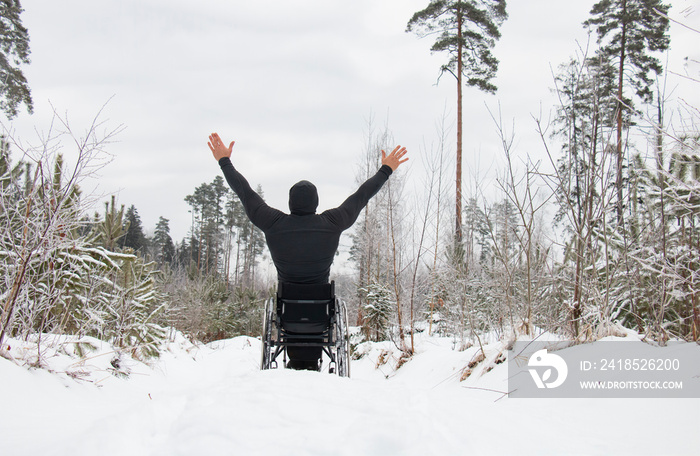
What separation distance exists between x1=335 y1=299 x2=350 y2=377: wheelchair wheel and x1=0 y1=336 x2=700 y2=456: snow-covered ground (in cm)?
74

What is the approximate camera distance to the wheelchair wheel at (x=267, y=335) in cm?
334

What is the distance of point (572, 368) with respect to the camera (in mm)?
3508

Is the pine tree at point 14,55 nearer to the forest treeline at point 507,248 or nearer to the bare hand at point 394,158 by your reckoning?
the forest treeline at point 507,248

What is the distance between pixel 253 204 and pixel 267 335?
1.03 m

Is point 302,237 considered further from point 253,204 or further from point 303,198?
point 253,204

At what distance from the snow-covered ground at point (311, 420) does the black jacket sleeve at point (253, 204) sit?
1.14m

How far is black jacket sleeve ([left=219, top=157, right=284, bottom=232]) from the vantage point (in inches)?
129

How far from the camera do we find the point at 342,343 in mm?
3396

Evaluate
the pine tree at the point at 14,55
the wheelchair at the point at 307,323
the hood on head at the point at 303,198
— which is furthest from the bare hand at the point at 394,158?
the pine tree at the point at 14,55

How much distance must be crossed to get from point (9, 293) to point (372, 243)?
11.6 metres

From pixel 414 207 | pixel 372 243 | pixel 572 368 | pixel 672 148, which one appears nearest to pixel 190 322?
pixel 372 243

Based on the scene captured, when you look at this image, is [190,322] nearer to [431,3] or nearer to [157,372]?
[157,372]

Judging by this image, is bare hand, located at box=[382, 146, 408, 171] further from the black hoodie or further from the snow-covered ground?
the snow-covered ground

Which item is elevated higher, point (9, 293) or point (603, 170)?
point (603, 170)
